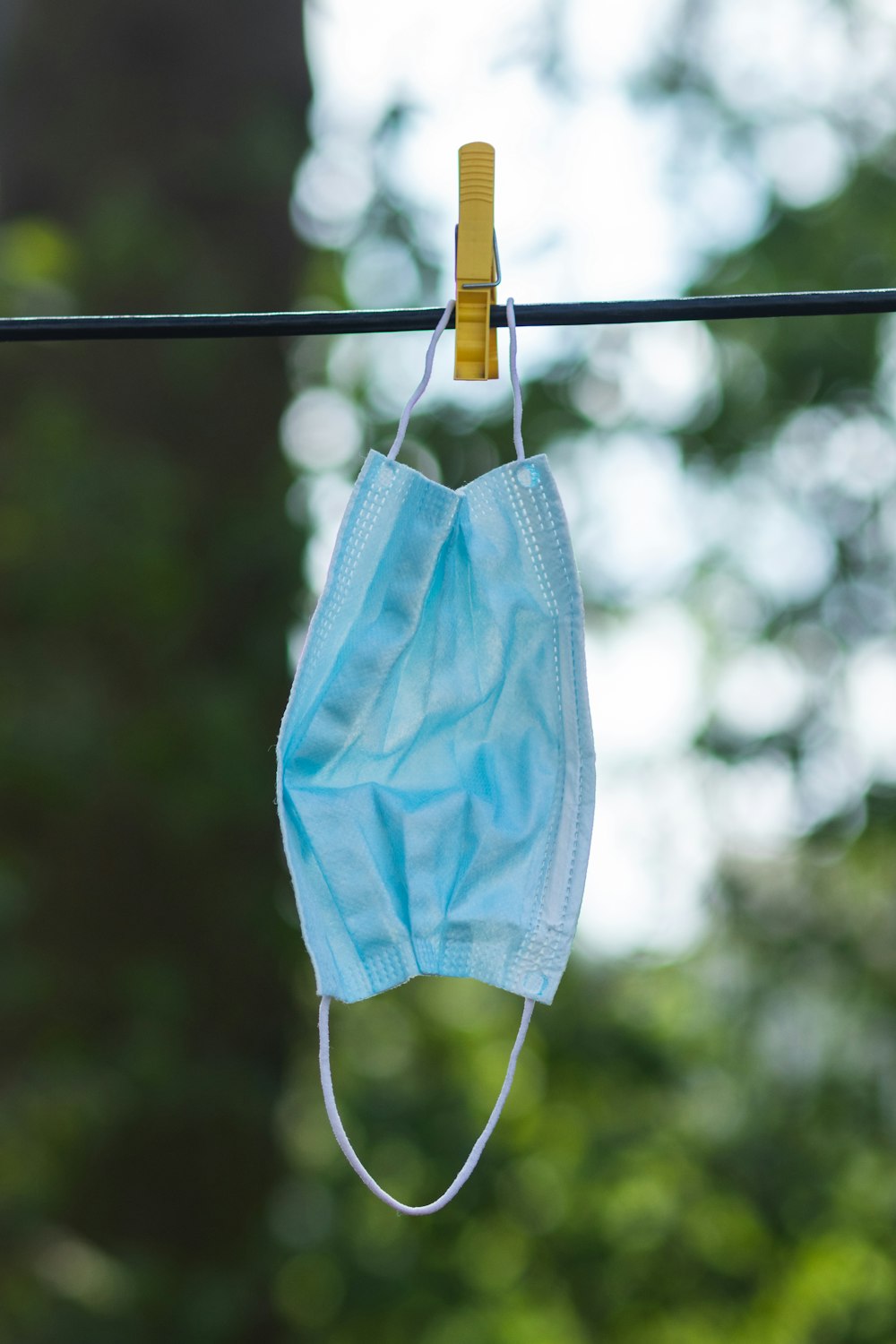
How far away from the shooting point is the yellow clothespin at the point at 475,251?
1170 millimetres

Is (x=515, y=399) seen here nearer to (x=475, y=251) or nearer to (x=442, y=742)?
(x=475, y=251)

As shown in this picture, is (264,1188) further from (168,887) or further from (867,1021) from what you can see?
(867,1021)

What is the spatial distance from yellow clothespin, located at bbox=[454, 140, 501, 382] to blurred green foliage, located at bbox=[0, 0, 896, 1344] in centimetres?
229

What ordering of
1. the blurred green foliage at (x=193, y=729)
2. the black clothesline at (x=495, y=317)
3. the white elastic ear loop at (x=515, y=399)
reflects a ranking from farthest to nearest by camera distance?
the blurred green foliage at (x=193, y=729)
the white elastic ear loop at (x=515, y=399)
the black clothesline at (x=495, y=317)

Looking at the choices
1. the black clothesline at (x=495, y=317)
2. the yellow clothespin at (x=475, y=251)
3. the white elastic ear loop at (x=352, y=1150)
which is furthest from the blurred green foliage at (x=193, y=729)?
the white elastic ear loop at (x=352, y=1150)

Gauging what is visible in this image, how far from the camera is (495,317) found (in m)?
1.19

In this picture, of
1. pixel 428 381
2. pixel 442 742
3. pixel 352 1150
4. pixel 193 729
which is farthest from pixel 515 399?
pixel 193 729

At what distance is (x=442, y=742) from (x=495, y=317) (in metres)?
0.40

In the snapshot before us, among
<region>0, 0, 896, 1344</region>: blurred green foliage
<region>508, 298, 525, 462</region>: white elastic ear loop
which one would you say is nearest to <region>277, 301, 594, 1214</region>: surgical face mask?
<region>508, 298, 525, 462</region>: white elastic ear loop

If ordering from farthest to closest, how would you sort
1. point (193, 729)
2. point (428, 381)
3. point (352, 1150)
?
point (193, 729) < point (428, 381) < point (352, 1150)

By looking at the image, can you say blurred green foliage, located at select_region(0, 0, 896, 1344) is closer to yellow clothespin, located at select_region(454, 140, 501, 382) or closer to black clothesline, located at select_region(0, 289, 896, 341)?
black clothesline, located at select_region(0, 289, 896, 341)

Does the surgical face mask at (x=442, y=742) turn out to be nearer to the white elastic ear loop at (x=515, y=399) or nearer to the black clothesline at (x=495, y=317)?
the white elastic ear loop at (x=515, y=399)

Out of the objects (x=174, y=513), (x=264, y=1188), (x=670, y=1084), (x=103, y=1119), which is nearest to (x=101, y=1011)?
(x=103, y=1119)

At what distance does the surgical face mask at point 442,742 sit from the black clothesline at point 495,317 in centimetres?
11
